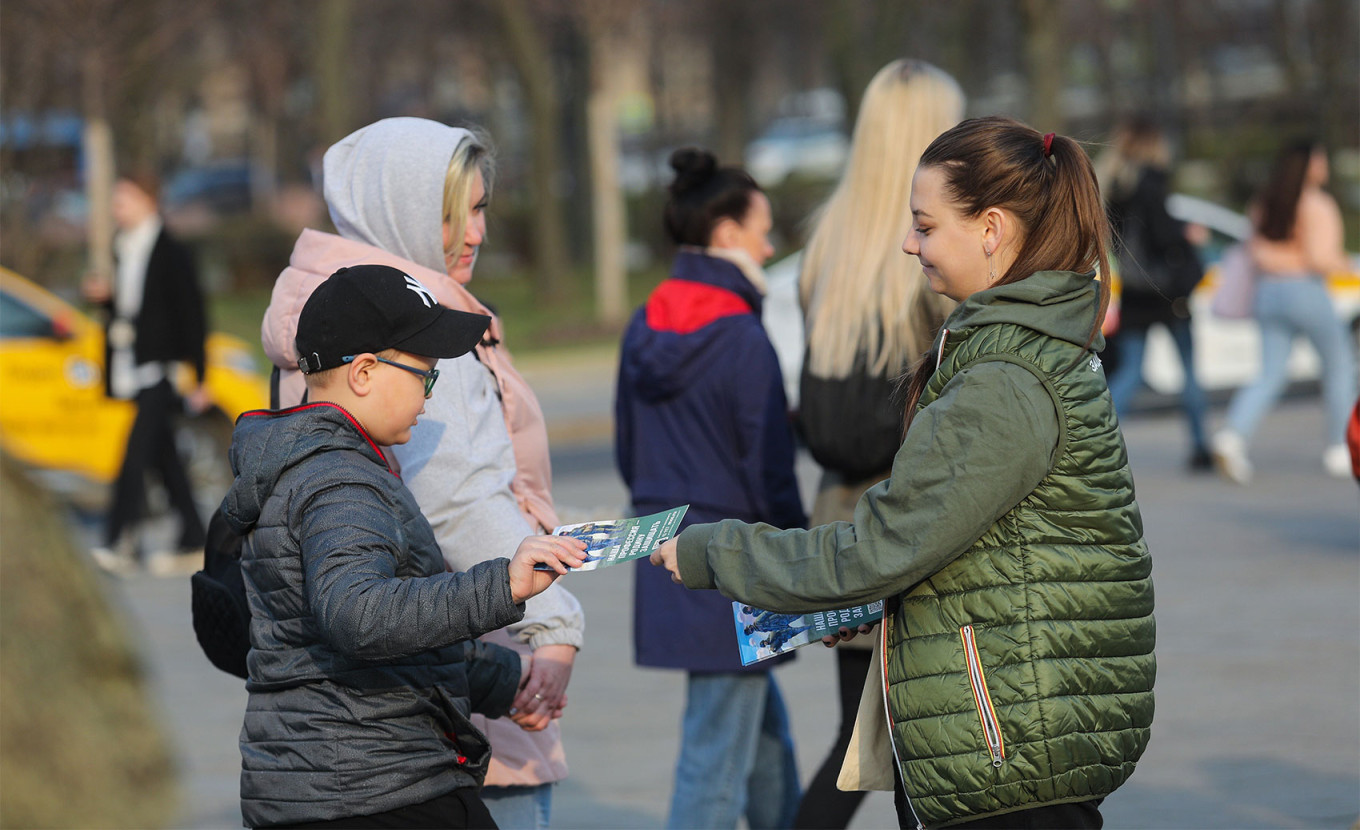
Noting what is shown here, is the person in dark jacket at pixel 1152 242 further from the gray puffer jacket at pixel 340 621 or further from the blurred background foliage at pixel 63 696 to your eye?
the blurred background foliage at pixel 63 696

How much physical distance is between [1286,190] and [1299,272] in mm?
518

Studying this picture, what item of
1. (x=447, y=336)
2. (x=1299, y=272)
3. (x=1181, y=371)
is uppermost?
(x=447, y=336)

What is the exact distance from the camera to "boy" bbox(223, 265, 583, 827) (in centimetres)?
264

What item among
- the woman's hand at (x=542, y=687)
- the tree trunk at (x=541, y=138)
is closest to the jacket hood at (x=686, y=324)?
the woman's hand at (x=542, y=687)

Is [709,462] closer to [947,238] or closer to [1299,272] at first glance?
[947,238]

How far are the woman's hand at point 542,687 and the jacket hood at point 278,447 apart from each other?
641 millimetres

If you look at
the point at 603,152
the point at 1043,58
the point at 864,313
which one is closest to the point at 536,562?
the point at 864,313

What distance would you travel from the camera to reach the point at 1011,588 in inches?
102

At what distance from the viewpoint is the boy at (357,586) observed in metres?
2.64

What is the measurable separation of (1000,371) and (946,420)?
12 centimetres

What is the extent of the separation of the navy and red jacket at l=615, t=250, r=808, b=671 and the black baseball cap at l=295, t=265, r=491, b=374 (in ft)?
4.47


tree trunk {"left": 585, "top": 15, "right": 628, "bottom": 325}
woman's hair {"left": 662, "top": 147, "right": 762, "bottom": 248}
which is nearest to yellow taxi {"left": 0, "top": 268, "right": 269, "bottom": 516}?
woman's hair {"left": 662, "top": 147, "right": 762, "bottom": 248}

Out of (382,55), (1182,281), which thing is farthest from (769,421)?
(382,55)

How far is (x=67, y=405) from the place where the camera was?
35.2ft
